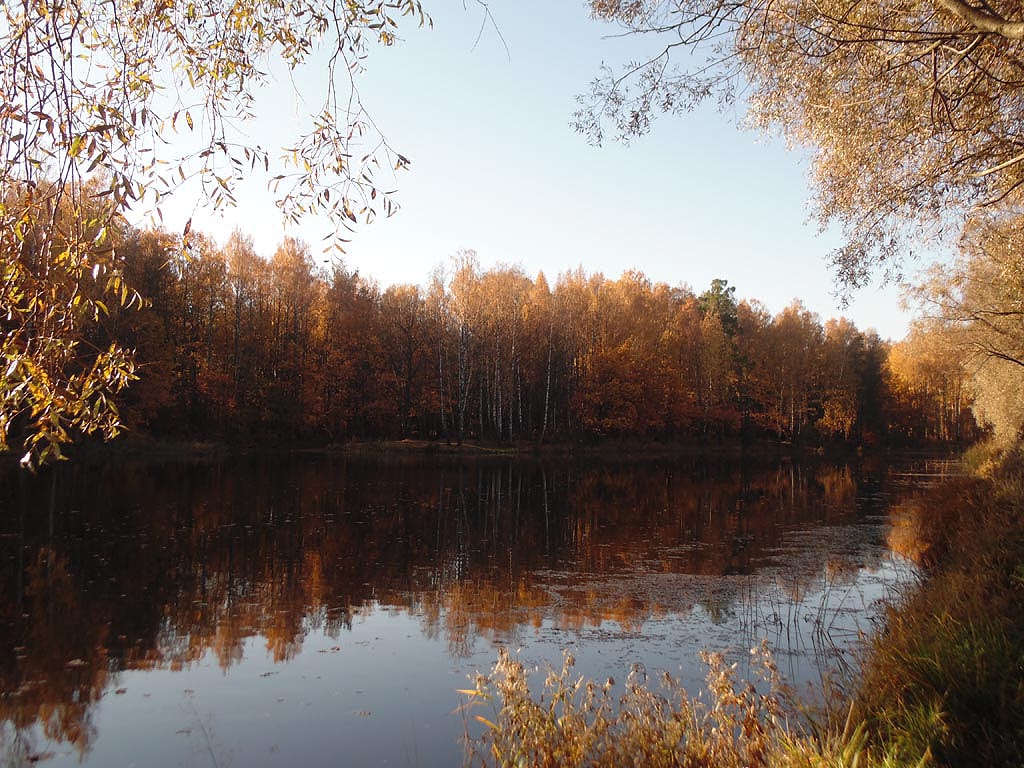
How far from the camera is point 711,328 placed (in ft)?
199

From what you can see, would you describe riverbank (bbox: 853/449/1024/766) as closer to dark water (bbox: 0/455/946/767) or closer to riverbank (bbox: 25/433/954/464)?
dark water (bbox: 0/455/946/767)

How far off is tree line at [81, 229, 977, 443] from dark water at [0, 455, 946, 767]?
2218 cm

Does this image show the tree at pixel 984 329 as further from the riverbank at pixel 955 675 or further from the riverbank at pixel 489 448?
the riverbank at pixel 489 448

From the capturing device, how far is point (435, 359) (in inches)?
2060

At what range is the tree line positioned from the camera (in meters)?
43.9

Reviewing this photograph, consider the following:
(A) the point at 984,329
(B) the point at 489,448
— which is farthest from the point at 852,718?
Result: (B) the point at 489,448

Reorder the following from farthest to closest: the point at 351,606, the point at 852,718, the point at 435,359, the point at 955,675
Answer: the point at 435,359 < the point at 351,606 < the point at 955,675 < the point at 852,718

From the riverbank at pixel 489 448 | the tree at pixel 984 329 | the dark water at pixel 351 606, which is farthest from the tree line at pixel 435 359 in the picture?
the dark water at pixel 351 606

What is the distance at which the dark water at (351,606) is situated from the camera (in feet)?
21.8

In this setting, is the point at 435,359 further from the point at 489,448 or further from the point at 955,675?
the point at 955,675

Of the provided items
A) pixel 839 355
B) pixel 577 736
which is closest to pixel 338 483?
pixel 577 736

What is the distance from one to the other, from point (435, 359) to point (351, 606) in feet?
139

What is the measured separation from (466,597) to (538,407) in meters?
42.8

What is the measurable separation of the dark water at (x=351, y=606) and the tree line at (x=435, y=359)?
873 inches
